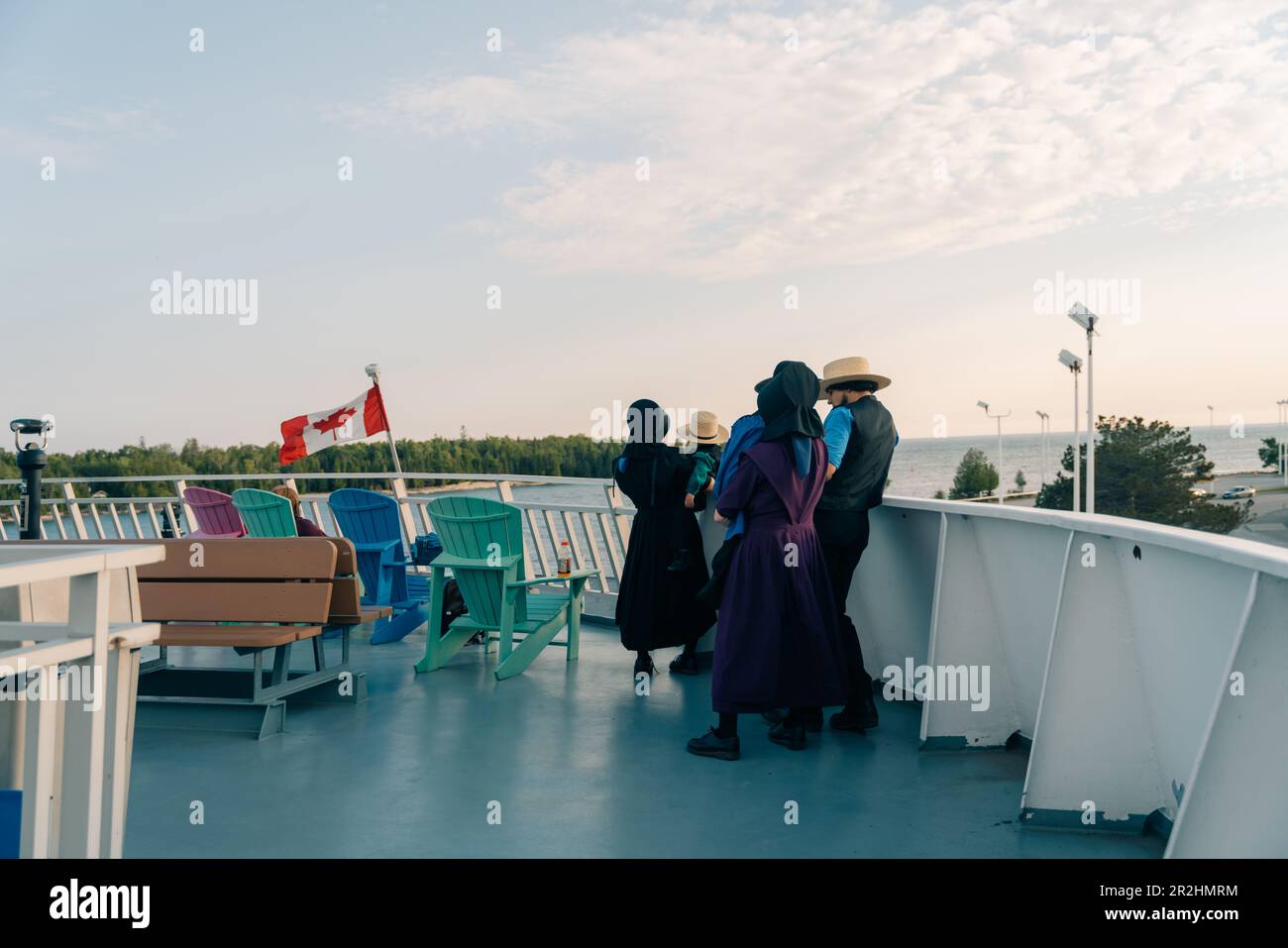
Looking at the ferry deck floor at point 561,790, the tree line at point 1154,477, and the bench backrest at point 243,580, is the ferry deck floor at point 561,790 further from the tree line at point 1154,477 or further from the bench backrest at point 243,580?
the tree line at point 1154,477

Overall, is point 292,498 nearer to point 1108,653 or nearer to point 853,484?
point 853,484

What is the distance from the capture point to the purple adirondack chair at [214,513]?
7.93 meters

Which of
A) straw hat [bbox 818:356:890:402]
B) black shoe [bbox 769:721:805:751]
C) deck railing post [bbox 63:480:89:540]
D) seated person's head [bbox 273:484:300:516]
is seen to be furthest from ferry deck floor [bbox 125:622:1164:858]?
deck railing post [bbox 63:480:89:540]

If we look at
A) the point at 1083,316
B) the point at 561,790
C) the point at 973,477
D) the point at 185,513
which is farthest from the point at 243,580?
the point at 973,477

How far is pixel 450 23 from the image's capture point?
9.05 metres

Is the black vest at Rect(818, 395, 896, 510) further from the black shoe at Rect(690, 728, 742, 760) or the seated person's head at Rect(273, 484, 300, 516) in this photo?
the seated person's head at Rect(273, 484, 300, 516)

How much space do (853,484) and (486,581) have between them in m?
2.51

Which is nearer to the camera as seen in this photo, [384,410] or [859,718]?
[859,718]

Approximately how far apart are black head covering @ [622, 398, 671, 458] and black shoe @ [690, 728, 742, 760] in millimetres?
1828

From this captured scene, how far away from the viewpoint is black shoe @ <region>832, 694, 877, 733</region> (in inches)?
177

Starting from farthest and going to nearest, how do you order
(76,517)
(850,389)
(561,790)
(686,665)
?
1. (76,517)
2. (686,665)
3. (850,389)
4. (561,790)

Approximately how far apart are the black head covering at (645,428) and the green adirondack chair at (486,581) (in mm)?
917

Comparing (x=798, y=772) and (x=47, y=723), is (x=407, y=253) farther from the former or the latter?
(x=47, y=723)

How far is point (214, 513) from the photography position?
7.98 meters
